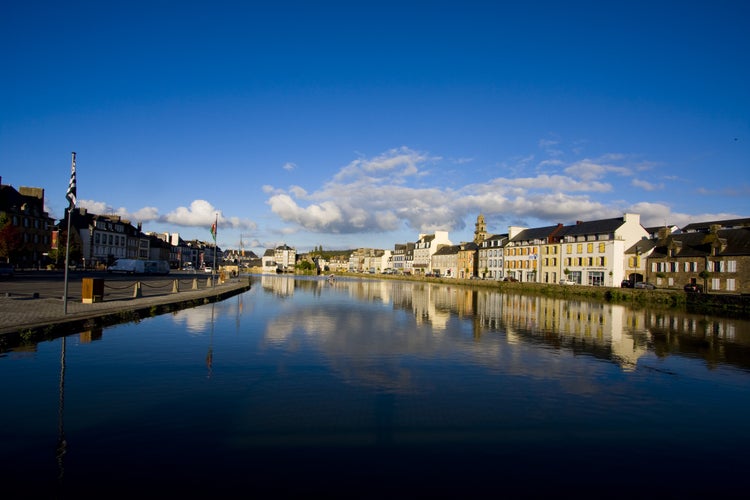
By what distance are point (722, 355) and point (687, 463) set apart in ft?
47.7

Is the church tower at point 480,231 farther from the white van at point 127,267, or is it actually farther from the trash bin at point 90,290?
the trash bin at point 90,290

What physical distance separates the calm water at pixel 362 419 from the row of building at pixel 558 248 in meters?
27.9

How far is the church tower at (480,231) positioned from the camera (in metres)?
116

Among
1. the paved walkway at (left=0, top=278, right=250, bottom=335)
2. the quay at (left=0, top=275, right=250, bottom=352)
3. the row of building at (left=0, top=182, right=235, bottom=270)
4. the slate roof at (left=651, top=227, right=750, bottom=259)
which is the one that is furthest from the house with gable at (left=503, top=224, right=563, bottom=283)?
the paved walkway at (left=0, top=278, right=250, bottom=335)

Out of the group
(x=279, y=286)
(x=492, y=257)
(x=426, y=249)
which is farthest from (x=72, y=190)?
(x=426, y=249)

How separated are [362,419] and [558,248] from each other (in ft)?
266

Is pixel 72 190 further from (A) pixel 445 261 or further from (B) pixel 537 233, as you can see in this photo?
(A) pixel 445 261

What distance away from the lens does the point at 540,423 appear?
9984 millimetres

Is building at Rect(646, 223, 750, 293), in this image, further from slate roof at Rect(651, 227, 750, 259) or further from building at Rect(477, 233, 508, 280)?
building at Rect(477, 233, 508, 280)

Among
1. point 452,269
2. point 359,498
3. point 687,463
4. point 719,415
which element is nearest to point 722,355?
point 719,415

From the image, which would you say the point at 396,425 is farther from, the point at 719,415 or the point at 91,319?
the point at 91,319

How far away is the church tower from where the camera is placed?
380ft

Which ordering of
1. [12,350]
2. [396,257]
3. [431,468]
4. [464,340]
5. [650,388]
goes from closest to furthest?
[431,468] → [650,388] → [12,350] → [464,340] → [396,257]

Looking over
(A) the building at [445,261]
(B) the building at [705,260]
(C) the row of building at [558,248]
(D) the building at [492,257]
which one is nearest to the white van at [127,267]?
(C) the row of building at [558,248]
